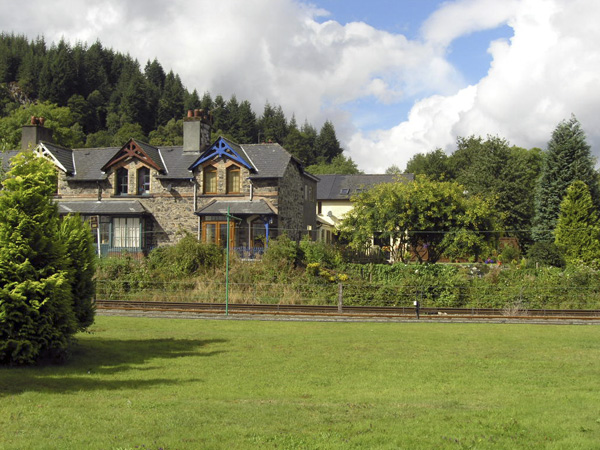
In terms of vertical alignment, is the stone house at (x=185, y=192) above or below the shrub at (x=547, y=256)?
above

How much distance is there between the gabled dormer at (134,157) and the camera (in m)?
37.1

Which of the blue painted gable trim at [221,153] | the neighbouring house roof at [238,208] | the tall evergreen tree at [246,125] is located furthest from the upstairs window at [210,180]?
the tall evergreen tree at [246,125]

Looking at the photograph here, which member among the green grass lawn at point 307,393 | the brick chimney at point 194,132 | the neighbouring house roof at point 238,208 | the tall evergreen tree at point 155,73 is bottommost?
the green grass lawn at point 307,393

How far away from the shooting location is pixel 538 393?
9703 mm

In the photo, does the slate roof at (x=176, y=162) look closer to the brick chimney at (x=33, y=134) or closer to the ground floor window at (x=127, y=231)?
the ground floor window at (x=127, y=231)

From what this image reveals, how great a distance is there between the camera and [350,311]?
79.0 ft

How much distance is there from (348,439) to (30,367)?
7794 millimetres

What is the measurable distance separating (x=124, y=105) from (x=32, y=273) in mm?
108340

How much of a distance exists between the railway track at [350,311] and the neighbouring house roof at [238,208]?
10.0 metres

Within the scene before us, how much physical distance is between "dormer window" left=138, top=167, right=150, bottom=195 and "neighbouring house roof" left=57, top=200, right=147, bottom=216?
0.89 m

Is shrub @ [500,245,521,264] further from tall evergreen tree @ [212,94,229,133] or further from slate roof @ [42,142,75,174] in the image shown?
tall evergreen tree @ [212,94,229,133]

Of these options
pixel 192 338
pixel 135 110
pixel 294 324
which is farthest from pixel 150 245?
pixel 135 110

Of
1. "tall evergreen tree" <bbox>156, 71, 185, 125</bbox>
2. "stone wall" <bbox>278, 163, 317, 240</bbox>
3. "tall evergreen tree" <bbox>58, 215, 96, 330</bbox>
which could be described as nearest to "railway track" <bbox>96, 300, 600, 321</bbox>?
"tall evergreen tree" <bbox>58, 215, 96, 330</bbox>

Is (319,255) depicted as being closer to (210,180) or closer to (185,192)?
(210,180)
